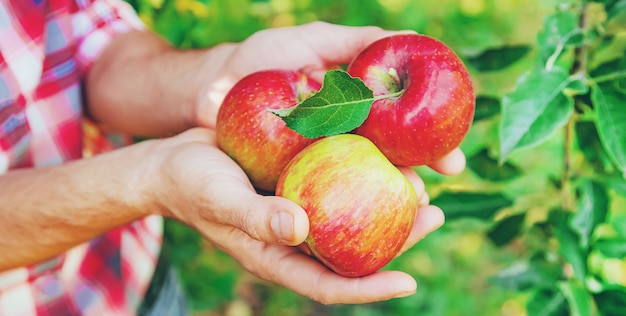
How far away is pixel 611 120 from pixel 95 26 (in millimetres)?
1161

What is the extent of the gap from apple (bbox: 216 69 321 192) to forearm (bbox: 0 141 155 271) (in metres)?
0.17

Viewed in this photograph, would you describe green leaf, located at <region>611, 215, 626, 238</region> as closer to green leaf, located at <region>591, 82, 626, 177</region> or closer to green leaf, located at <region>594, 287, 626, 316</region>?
green leaf, located at <region>594, 287, 626, 316</region>

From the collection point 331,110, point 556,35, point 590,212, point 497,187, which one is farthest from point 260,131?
point 497,187

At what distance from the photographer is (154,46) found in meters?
1.66

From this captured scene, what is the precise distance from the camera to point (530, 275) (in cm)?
163

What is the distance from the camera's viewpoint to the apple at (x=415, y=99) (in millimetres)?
1199

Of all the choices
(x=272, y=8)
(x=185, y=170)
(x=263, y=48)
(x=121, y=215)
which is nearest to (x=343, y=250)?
(x=185, y=170)

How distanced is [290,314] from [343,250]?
173cm

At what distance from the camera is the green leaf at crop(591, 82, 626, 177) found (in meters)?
1.23

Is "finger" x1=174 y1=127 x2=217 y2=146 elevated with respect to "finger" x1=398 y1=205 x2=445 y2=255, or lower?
elevated

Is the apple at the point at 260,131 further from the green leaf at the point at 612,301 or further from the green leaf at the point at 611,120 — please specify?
the green leaf at the point at 612,301

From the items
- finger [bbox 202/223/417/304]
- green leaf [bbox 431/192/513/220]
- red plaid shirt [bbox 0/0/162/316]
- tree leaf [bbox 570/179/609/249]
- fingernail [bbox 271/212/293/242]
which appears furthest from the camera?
green leaf [bbox 431/192/513/220]

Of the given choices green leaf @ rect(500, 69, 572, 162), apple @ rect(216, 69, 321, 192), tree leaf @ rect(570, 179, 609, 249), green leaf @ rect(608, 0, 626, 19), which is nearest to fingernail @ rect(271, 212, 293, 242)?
apple @ rect(216, 69, 321, 192)

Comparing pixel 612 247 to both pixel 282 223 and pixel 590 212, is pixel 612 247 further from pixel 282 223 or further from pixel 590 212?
pixel 282 223
